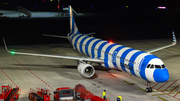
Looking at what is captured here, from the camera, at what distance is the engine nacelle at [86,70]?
32.4 m

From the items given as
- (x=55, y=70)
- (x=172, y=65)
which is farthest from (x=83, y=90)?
(x=172, y=65)

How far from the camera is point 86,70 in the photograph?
108ft

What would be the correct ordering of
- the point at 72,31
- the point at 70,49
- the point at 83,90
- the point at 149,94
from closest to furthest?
1. the point at 83,90
2. the point at 149,94
3. the point at 72,31
4. the point at 70,49

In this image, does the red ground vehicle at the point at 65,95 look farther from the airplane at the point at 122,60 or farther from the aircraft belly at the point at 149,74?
the aircraft belly at the point at 149,74

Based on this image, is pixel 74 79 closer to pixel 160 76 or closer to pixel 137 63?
pixel 137 63

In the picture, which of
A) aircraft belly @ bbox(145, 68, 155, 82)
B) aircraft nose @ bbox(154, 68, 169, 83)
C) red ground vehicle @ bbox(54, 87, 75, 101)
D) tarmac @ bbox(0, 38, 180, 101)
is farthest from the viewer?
tarmac @ bbox(0, 38, 180, 101)

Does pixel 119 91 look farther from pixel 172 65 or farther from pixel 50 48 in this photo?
pixel 50 48

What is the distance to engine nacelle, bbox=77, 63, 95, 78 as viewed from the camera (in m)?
32.4

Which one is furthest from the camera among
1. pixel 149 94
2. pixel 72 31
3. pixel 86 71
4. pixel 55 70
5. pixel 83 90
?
pixel 72 31

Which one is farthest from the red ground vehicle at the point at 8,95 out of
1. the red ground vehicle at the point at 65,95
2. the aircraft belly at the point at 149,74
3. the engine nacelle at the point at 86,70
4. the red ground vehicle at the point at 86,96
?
the aircraft belly at the point at 149,74

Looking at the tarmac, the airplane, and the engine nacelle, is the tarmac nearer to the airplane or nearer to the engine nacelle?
the engine nacelle

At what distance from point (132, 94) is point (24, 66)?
18.5m

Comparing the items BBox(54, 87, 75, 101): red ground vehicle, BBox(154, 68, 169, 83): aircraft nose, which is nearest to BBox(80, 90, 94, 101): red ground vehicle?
BBox(54, 87, 75, 101): red ground vehicle

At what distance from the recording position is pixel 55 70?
126ft
